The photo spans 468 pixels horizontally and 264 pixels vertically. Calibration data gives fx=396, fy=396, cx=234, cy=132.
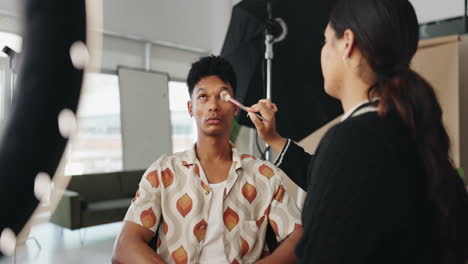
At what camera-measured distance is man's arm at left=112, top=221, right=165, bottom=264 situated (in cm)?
119

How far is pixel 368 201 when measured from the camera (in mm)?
605

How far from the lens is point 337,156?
635 millimetres

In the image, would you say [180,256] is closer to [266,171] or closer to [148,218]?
[148,218]

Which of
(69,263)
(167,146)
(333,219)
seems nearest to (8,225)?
(333,219)

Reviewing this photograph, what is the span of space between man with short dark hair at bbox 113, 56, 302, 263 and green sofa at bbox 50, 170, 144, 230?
263cm

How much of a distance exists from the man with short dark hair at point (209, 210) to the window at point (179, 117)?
490 cm

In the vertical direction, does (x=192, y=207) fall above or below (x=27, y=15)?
below

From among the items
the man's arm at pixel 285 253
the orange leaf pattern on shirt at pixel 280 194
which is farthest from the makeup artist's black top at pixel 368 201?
the orange leaf pattern on shirt at pixel 280 194

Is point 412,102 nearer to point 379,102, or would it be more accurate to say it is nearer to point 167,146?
point 379,102

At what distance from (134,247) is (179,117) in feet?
17.5

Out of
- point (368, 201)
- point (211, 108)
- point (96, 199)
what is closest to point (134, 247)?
point (211, 108)

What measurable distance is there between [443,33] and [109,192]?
4.25 m

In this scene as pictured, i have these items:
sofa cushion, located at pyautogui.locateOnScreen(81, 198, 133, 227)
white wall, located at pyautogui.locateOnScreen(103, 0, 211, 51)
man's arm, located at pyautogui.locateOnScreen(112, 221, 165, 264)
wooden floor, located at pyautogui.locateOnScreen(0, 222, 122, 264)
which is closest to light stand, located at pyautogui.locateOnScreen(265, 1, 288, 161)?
man's arm, located at pyautogui.locateOnScreen(112, 221, 165, 264)

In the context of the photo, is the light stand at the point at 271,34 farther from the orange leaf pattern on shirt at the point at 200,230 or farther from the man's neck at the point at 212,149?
the orange leaf pattern on shirt at the point at 200,230
